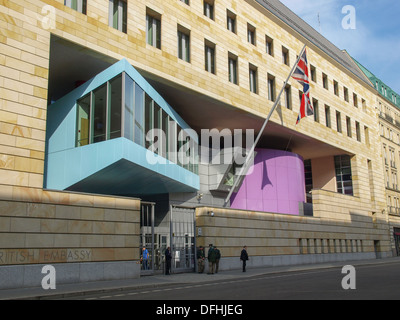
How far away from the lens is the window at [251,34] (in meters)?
37.2

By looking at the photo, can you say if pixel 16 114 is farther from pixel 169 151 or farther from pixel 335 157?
pixel 335 157

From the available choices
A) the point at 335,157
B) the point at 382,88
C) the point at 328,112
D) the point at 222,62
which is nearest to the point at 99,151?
the point at 222,62

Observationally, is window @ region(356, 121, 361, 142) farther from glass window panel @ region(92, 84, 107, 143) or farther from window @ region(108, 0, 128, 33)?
glass window panel @ region(92, 84, 107, 143)

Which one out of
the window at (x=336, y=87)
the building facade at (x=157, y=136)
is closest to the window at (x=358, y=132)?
the building facade at (x=157, y=136)

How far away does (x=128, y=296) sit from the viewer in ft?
47.7

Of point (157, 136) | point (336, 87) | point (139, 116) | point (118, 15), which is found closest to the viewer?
point (139, 116)

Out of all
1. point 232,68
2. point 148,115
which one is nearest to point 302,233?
point 232,68

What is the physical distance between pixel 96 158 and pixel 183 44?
12.0m

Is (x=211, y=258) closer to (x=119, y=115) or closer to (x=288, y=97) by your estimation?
(x=119, y=115)

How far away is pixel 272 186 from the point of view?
4012 centimetres

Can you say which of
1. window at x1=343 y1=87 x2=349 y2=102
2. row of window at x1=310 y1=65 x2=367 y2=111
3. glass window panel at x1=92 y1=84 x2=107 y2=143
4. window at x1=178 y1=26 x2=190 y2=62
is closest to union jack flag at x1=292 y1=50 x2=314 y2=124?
row of window at x1=310 y1=65 x2=367 y2=111

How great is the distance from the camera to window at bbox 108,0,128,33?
25484mm

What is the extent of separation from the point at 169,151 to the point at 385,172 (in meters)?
44.7

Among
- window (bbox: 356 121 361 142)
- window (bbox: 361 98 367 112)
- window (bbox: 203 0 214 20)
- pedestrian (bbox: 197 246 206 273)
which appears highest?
window (bbox: 203 0 214 20)
